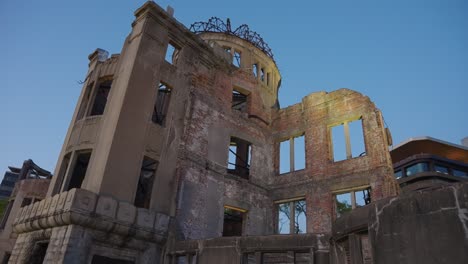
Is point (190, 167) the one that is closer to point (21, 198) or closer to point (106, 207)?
point (106, 207)

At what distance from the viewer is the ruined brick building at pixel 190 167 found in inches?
345

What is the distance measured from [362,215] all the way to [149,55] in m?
10.0

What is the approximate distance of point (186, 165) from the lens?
39.7 feet

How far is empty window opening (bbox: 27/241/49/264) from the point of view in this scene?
9452mm

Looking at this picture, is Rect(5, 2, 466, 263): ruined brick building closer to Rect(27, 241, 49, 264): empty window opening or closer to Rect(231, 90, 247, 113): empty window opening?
Rect(27, 241, 49, 264): empty window opening

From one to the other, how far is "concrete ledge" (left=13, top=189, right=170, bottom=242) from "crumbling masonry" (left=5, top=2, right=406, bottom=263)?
0.11 ft

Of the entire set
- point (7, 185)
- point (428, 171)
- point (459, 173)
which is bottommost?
point (428, 171)

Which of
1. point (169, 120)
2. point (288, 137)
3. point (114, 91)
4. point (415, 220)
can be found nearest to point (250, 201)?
point (288, 137)

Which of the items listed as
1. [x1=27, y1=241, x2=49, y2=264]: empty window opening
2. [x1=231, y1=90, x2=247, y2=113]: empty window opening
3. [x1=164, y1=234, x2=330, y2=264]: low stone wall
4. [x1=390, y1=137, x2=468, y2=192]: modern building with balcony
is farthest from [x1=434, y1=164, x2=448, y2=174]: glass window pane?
[x1=27, y1=241, x2=49, y2=264]: empty window opening

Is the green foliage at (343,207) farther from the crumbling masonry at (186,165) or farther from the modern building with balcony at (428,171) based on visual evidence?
the crumbling masonry at (186,165)

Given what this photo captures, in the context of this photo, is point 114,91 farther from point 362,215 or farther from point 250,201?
point 362,215

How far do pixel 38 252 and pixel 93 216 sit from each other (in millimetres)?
2636

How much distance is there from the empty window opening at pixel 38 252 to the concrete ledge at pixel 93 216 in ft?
1.69

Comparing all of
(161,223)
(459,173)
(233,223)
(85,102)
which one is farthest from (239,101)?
(459,173)
